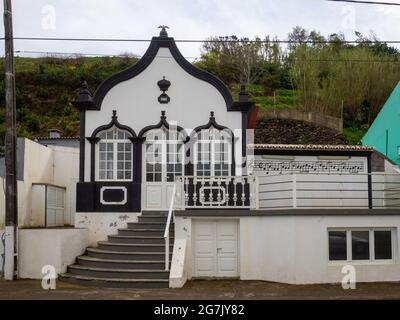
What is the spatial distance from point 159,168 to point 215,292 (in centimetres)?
557

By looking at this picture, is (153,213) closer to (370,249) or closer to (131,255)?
(131,255)

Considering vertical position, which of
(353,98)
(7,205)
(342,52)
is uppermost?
(342,52)

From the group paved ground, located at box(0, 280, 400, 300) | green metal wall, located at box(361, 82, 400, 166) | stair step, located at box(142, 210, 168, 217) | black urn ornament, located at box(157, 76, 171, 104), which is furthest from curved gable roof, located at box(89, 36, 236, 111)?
green metal wall, located at box(361, 82, 400, 166)

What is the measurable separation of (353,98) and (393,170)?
1914 centimetres

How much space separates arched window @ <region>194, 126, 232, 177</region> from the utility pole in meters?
5.45

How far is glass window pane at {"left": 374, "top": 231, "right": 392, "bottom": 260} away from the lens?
42.5 ft

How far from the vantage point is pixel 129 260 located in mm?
12930

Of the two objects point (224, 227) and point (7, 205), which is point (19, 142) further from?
point (224, 227)

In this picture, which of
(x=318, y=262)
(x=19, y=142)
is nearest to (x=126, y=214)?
(x=19, y=142)

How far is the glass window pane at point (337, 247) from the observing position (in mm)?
12719

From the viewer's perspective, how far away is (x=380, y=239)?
13.0 meters

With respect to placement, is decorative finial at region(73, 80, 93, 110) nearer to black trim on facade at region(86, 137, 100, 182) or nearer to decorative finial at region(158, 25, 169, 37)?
black trim on facade at region(86, 137, 100, 182)
